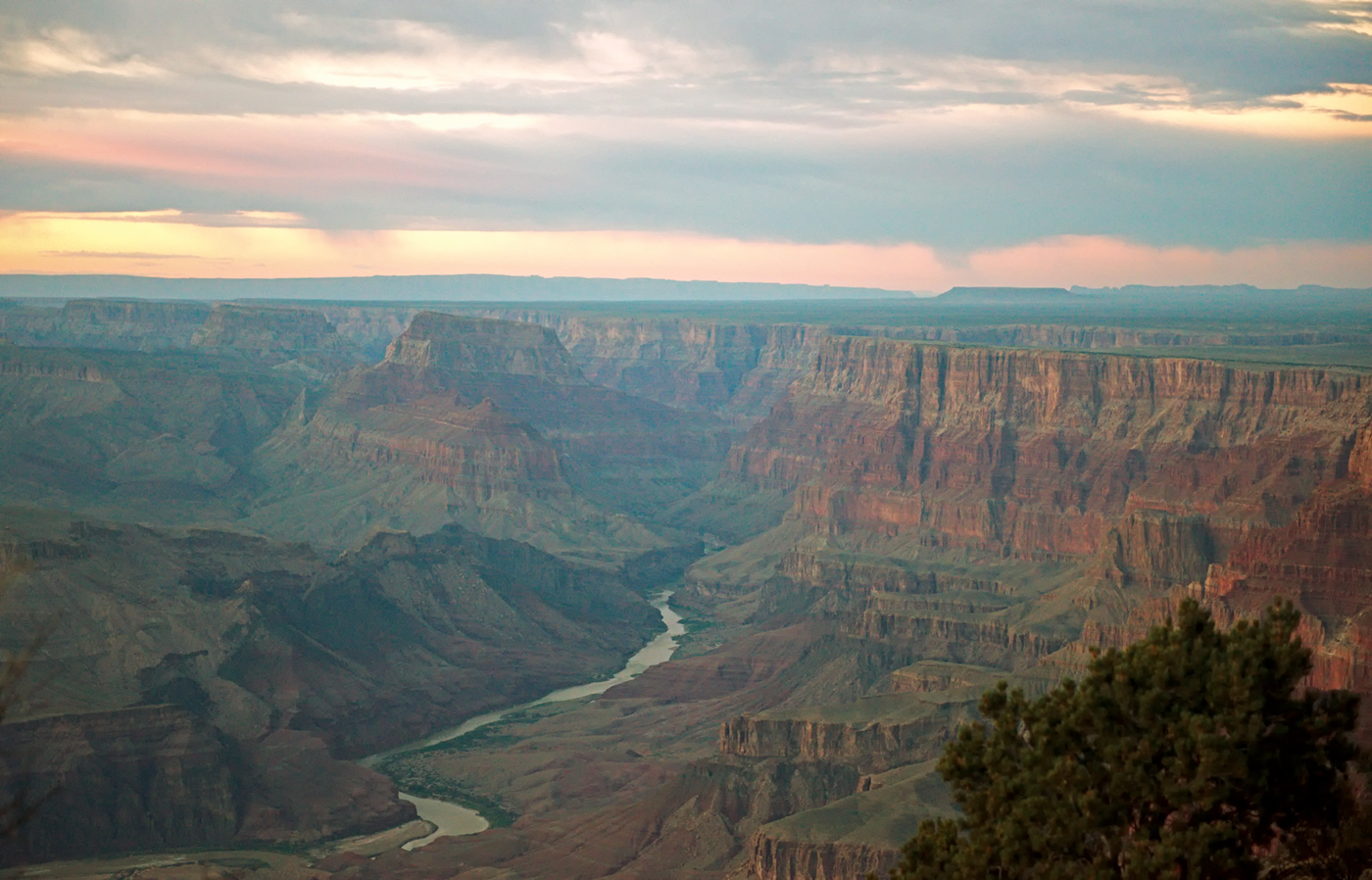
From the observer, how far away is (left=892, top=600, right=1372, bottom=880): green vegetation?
103ft

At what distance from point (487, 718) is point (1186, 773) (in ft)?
363

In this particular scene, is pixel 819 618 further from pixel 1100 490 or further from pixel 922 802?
pixel 922 802

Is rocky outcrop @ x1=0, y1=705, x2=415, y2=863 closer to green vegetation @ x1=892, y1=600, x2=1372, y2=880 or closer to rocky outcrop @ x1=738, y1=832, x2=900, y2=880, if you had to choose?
rocky outcrop @ x1=738, y1=832, x2=900, y2=880

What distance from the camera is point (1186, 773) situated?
32.1 meters

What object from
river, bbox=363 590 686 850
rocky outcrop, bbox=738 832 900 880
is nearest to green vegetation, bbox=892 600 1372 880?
rocky outcrop, bbox=738 832 900 880

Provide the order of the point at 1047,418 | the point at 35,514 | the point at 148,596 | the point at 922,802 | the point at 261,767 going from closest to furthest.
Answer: the point at 922,802 → the point at 261,767 → the point at 148,596 → the point at 35,514 → the point at 1047,418

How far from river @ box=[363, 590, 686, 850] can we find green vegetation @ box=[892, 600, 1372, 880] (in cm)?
6987

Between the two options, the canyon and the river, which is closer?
the canyon

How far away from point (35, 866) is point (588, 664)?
70.3 metres

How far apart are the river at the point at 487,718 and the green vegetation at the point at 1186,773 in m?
69.9

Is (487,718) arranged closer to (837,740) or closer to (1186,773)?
(837,740)

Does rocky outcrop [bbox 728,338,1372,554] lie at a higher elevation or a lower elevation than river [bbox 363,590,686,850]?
higher

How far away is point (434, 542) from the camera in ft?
586

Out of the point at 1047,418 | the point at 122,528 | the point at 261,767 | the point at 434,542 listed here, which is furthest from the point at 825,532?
the point at 261,767
